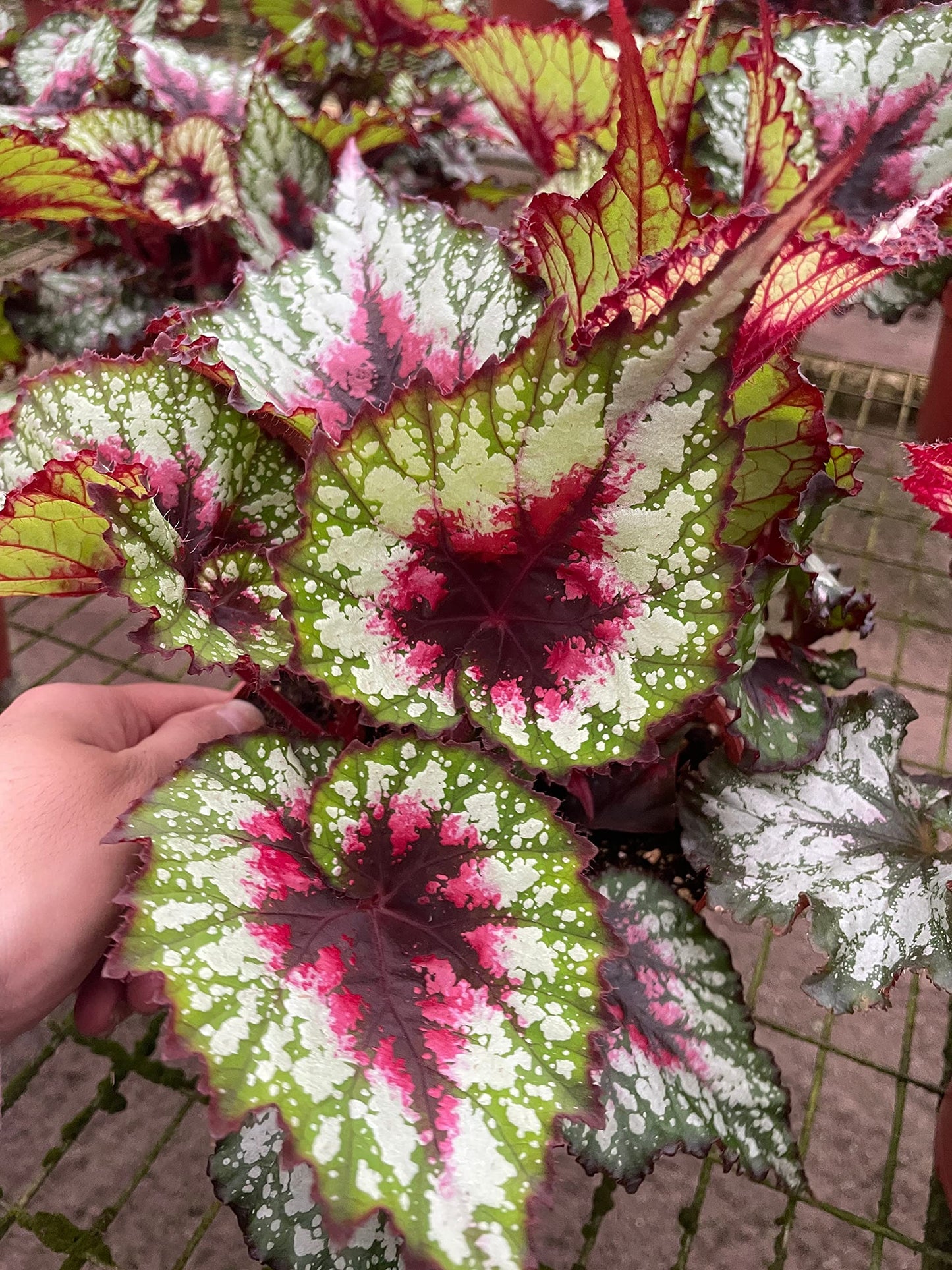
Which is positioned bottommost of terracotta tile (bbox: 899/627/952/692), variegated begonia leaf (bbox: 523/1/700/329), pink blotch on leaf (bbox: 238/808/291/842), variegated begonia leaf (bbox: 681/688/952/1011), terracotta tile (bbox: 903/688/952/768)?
terracotta tile (bbox: 903/688/952/768)

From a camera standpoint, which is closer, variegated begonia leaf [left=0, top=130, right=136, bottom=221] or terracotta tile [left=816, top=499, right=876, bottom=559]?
variegated begonia leaf [left=0, top=130, right=136, bottom=221]

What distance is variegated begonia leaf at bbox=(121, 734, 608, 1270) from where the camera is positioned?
0.43m

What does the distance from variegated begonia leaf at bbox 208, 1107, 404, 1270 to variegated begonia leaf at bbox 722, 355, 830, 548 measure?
0.49m

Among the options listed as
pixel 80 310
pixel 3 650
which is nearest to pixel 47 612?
pixel 3 650

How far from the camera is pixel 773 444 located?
602mm

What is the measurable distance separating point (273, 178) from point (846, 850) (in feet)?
2.78

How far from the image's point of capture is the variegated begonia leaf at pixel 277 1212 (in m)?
0.63

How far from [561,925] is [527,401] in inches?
10.3

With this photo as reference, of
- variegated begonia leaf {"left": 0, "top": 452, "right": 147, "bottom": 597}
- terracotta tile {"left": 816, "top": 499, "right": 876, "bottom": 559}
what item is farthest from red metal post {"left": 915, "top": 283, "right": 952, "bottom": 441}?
variegated begonia leaf {"left": 0, "top": 452, "right": 147, "bottom": 597}

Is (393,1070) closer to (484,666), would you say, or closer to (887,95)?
(484,666)

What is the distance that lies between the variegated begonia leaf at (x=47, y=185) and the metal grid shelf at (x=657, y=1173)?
0.86 meters

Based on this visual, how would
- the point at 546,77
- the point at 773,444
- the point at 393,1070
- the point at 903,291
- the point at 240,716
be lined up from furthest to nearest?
the point at 903,291
the point at 546,77
the point at 240,716
the point at 773,444
the point at 393,1070

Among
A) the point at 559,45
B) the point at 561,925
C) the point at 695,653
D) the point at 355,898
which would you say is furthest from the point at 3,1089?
the point at 559,45

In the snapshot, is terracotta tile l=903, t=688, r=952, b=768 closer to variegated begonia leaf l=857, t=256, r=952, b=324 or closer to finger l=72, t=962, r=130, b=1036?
variegated begonia leaf l=857, t=256, r=952, b=324
